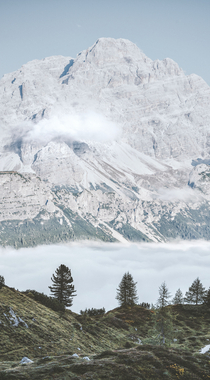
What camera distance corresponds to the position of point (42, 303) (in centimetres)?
7812

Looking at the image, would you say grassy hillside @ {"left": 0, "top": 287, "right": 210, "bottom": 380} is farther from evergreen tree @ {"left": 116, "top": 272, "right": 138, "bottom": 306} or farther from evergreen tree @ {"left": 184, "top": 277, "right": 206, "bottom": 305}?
evergreen tree @ {"left": 184, "top": 277, "right": 206, "bottom": 305}

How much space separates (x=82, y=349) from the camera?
2258 inches

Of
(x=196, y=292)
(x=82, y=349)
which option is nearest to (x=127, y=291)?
(x=196, y=292)

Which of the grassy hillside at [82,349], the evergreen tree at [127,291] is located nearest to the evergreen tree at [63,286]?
the grassy hillside at [82,349]

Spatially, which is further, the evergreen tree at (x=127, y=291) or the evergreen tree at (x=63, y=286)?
the evergreen tree at (x=127, y=291)

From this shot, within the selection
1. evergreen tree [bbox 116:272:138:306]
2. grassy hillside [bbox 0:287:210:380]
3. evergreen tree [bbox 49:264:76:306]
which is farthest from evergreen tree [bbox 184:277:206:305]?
evergreen tree [bbox 49:264:76:306]

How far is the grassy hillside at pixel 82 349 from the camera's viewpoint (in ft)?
117

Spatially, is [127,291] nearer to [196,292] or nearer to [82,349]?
[196,292]

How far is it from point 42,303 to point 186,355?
43391mm

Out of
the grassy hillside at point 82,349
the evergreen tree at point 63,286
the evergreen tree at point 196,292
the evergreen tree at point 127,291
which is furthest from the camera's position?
the evergreen tree at point 196,292

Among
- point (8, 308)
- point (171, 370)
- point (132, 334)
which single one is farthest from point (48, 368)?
point (132, 334)

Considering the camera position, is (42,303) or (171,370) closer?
(171,370)

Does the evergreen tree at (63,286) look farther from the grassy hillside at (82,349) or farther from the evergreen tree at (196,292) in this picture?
the evergreen tree at (196,292)

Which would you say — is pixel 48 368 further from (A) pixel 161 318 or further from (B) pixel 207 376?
(A) pixel 161 318
